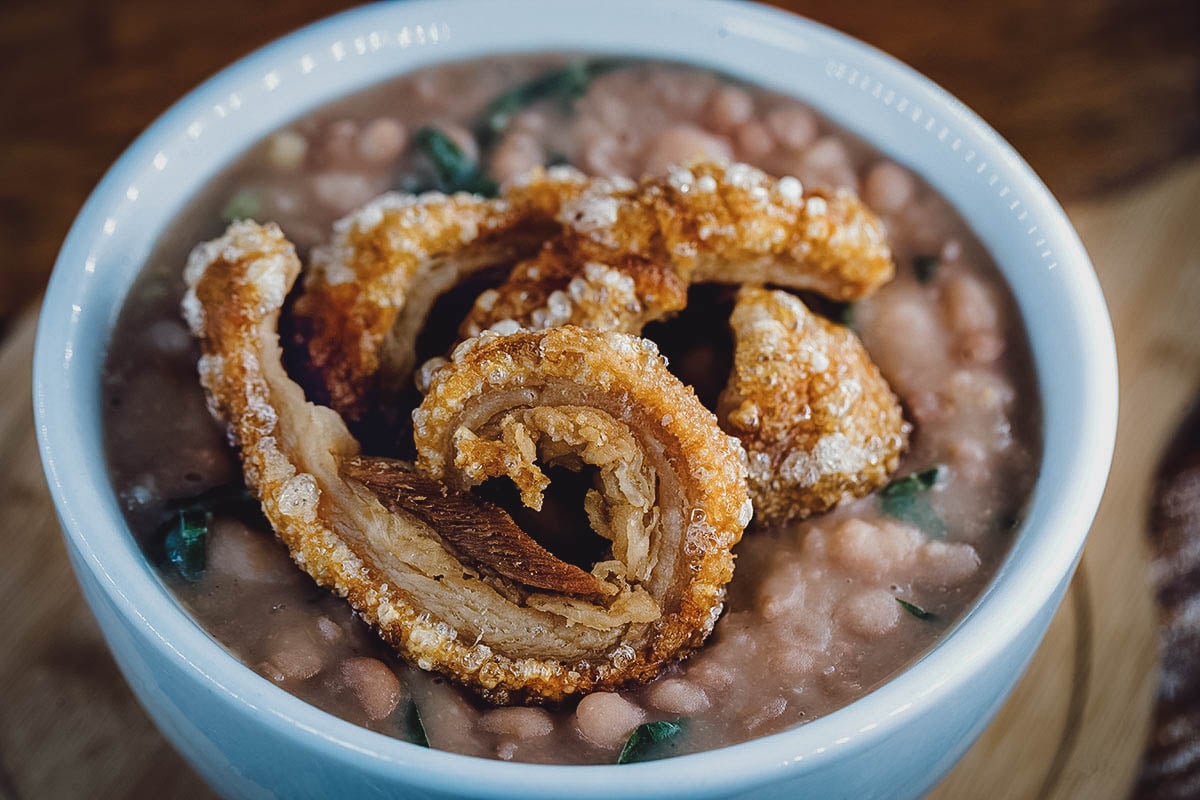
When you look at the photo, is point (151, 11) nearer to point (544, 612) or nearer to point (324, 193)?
point (324, 193)

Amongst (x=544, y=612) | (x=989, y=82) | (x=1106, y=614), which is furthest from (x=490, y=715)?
(x=989, y=82)

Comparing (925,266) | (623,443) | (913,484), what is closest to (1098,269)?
(925,266)

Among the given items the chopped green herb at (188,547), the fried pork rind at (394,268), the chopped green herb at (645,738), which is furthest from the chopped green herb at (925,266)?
the chopped green herb at (188,547)

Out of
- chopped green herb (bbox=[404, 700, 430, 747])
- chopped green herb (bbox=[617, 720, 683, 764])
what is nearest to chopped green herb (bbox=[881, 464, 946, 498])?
chopped green herb (bbox=[617, 720, 683, 764])

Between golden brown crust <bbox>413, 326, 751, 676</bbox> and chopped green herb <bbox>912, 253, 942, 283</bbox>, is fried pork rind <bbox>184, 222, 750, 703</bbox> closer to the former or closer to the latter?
golden brown crust <bbox>413, 326, 751, 676</bbox>

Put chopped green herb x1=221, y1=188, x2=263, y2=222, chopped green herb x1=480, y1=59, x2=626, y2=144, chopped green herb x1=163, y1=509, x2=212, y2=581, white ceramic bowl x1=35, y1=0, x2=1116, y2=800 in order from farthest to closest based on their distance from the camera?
chopped green herb x1=480, y1=59, x2=626, y2=144
chopped green herb x1=221, y1=188, x2=263, y2=222
chopped green herb x1=163, y1=509, x2=212, y2=581
white ceramic bowl x1=35, y1=0, x2=1116, y2=800

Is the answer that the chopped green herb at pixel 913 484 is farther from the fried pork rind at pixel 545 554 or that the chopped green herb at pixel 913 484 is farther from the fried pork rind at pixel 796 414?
the fried pork rind at pixel 545 554
